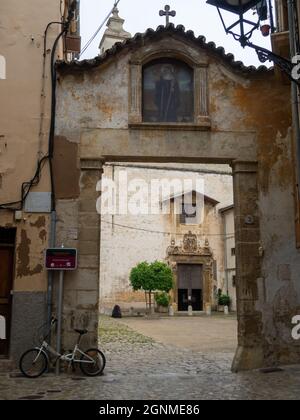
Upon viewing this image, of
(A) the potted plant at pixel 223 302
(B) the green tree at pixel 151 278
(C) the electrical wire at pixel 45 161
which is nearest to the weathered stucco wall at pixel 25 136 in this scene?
(C) the electrical wire at pixel 45 161

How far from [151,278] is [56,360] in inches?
831

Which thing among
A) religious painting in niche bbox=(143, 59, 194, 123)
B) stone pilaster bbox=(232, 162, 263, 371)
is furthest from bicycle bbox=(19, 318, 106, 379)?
religious painting in niche bbox=(143, 59, 194, 123)

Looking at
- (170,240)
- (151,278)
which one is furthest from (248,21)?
(170,240)

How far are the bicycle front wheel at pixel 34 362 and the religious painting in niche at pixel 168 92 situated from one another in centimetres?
494

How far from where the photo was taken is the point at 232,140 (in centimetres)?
1011

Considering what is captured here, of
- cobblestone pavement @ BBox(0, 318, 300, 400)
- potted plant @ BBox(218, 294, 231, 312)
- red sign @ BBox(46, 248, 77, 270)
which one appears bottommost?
cobblestone pavement @ BBox(0, 318, 300, 400)

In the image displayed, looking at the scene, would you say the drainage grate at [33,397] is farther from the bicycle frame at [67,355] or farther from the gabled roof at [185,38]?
the gabled roof at [185,38]

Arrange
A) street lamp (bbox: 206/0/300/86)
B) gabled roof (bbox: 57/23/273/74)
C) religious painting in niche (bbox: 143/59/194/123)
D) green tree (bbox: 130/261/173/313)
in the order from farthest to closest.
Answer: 1. green tree (bbox: 130/261/173/313)
2. religious painting in niche (bbox: 143/59/194/123)
3. gabled roof (bbox: 57/23/273/74)
4. street lamp (bbox: 206/0/300/86)

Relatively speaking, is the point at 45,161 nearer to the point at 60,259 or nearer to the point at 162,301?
the point at 60,259

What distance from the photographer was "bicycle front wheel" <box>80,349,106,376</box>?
28.9ft

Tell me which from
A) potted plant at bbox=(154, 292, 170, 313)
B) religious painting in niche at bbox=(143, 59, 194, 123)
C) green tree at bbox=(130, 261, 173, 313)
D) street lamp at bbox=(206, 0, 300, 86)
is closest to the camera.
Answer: street lamp at bbox=(206, 0, 300, 86)

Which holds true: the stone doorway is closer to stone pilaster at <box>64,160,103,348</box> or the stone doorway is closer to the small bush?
the small bush

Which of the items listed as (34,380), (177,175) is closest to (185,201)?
(177,175)

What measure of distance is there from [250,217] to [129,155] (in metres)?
2.63
